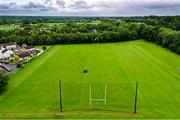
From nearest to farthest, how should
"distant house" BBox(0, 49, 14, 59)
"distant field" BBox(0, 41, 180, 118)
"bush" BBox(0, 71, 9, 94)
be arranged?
A: "distant field" BBox(0, 41, 180, 118), "bush" BBox(0, 71, 9, 94), "distant house" BBox(0, 49, 14, 59)

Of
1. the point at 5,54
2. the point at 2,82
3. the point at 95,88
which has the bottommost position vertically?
the point at 95,88

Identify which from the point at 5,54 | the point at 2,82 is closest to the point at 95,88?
the point at 2,82

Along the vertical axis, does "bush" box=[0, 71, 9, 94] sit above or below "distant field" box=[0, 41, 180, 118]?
above

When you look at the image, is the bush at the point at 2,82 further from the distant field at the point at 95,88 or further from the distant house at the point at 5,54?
the distant house at the point at 5,54

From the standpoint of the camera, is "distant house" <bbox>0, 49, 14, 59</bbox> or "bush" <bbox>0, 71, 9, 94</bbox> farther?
"distant house" <bbox>0, 49, 14, 59</bbox>

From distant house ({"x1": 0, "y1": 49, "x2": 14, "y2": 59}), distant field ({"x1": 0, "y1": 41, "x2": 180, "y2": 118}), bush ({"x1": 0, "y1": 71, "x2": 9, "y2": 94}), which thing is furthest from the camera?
distant house ({"x1": 0, "y1": 49, "x2": 14, "y2": 59})

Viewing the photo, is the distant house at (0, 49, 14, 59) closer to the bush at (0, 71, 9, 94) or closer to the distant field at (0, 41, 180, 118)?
the distant field at (0, 41, 180, 118)

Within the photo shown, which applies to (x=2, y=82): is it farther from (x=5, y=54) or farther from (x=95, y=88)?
(x=5, y=54)

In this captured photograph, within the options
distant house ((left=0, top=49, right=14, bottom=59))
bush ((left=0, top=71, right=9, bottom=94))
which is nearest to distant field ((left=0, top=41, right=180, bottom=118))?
bush ((left=0, top=71, right=9, bottom=94))
